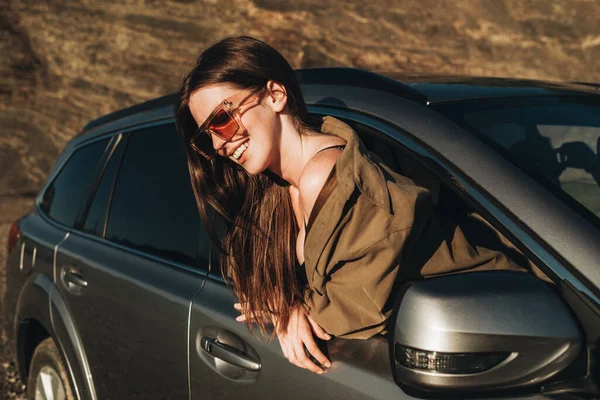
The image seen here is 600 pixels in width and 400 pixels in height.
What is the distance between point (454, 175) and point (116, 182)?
5.52 ft

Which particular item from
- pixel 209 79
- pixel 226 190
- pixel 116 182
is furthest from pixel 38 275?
pixel 209 79

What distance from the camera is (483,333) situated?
130cm

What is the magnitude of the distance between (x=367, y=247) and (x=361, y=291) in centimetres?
10

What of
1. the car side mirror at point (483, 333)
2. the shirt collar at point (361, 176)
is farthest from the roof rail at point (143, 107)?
the car side mirror at point (483, 333)

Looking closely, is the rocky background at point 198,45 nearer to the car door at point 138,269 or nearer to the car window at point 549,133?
the car door at point 138,269

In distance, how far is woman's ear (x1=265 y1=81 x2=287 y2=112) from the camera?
5.95ft

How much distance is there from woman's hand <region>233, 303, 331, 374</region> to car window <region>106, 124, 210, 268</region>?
537 mm

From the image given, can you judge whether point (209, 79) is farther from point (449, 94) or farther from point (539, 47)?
point (539, 47)

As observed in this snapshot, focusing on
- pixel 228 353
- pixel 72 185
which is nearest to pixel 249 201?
pixel 228 353

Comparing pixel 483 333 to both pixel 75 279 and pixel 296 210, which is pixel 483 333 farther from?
pixel 75 279

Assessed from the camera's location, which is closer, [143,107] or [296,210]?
[296,210]

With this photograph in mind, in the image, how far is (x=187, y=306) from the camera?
2117 millimetres

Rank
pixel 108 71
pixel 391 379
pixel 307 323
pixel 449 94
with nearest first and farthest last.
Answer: pixel 391 379
pixel 307 323
pixel 449 94
pixel 108 71

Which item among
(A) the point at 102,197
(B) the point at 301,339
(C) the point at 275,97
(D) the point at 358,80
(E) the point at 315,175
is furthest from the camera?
(A) the point at 102,197
